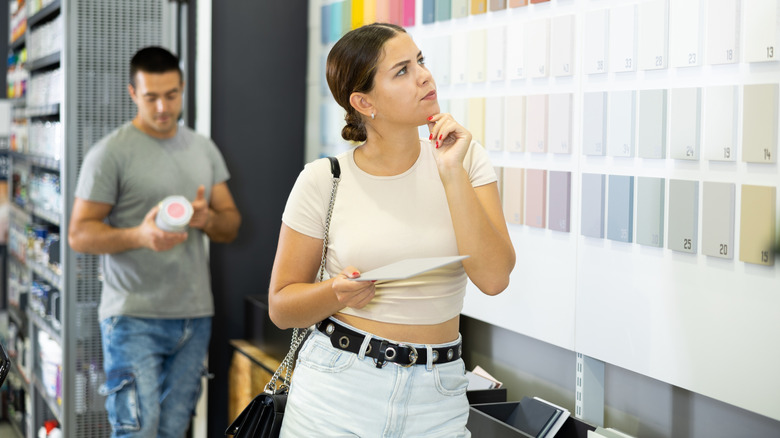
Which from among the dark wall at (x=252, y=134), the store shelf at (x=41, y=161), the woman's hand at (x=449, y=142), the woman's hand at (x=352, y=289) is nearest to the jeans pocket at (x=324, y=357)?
the woman's hand at (x=352, y=289)

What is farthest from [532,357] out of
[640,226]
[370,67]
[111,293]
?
[111,293]

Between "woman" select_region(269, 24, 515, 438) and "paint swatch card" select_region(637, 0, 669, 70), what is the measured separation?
0.63 meters

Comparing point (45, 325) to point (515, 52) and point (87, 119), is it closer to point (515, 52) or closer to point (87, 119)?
point (87, 119)

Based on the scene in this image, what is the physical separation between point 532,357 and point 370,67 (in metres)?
1.40

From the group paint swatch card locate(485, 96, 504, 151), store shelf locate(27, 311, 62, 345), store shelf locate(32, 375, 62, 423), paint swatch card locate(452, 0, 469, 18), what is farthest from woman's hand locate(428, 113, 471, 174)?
store shelf locate(32, 375, 62, 423)

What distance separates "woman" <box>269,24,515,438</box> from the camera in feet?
5.49

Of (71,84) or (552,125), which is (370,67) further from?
(71,84)

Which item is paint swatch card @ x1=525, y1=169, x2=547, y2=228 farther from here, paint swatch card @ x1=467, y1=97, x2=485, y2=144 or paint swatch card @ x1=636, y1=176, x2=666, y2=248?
paint swatch card @ x1=636, y1=176, x2=666, y2=248

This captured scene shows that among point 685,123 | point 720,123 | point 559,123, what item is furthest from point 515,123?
point 720,123

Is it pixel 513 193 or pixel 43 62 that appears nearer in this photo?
pixel 513 193

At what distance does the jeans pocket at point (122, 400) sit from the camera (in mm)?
3143

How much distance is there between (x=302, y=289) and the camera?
1.73 meters

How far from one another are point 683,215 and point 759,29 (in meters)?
0.48

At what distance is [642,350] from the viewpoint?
2.23 metres
